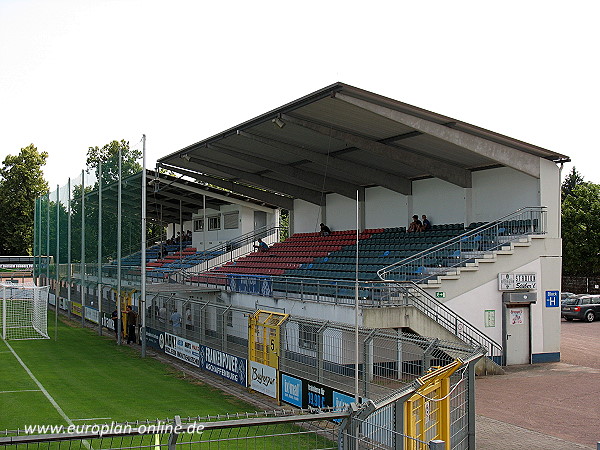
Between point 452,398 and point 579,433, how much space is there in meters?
5.39

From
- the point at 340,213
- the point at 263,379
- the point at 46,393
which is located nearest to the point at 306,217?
the point at 340,213

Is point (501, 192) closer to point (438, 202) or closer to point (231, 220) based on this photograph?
point (438, 202)

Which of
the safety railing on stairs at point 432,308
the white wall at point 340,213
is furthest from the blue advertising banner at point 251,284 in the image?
the safety railing on stairs at point 432,308

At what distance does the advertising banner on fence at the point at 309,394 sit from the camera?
1262cm

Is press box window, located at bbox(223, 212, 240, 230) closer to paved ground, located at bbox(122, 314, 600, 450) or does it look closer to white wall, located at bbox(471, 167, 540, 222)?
white wall, located at bbox(471, 167, 540, 222)

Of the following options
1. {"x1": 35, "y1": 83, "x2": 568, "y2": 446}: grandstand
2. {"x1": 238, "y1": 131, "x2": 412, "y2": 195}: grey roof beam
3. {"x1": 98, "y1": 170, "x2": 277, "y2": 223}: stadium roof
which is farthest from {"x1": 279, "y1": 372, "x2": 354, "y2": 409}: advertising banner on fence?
{"x1": 98, "y1": 170, "x2": 277, "y2": 223}: stadium roof

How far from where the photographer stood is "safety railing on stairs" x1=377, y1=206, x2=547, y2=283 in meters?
22.8

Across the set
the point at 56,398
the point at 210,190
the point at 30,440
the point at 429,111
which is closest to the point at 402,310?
the point at 429,111

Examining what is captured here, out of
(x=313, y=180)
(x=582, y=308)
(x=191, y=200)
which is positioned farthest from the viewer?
(x=191, y=200)

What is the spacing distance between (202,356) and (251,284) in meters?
9.18

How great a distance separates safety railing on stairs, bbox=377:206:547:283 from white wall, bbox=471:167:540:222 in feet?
2.19

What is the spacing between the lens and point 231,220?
4706cm

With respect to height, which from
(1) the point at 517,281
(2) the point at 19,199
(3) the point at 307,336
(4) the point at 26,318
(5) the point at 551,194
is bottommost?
(4) the point at 26,318

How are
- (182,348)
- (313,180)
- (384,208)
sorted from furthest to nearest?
(313,180), (384,208), (182,348)
